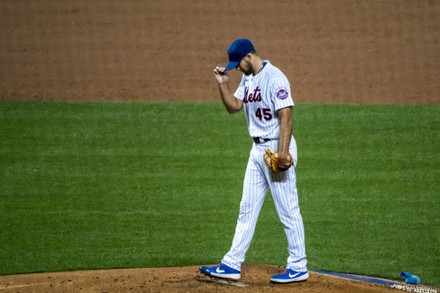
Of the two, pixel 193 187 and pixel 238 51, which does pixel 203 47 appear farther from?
pixel 238 51

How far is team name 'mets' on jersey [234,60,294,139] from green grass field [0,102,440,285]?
76.3 inches

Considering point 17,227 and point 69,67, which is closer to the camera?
point 17,227

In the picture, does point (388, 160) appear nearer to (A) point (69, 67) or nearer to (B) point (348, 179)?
(B) point (348, 179)

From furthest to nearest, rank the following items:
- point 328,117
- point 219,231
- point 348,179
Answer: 1. point 328,117
2. point 348,179
3. point 219,231

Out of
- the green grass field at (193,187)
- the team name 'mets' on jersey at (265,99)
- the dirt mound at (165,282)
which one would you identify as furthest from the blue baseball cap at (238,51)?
the green grass field at (193,187)

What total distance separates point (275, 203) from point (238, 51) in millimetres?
1195

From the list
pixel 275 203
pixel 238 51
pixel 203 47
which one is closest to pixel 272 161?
pixel 275 203

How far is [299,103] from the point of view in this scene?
1448 centimetres

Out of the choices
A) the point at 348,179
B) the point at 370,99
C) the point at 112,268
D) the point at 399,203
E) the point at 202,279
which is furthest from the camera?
the point at 370,99

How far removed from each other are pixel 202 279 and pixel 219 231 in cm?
232

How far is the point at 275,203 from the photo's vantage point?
22.9 feet

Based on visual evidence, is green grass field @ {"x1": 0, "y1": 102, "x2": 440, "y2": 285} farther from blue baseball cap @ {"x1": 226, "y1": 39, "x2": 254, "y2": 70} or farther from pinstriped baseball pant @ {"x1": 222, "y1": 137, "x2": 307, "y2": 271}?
blue baseball cap @ {"x1": 226, "y1": 39, "x2": 254, "y2": 70}

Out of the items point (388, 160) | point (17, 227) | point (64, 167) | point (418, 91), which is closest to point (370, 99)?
point (418, 91)

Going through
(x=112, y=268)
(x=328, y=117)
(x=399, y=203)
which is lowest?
(x=112, y=268)
